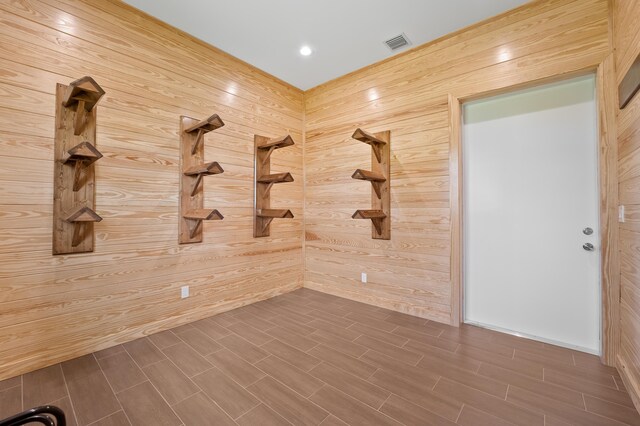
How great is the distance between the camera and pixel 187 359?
6.81 feet

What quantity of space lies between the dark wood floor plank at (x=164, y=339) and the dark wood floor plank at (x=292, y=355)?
2.55ft

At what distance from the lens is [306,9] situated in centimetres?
234

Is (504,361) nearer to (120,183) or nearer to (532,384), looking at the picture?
(532,384)

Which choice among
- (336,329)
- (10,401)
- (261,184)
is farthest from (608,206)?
(10,401)

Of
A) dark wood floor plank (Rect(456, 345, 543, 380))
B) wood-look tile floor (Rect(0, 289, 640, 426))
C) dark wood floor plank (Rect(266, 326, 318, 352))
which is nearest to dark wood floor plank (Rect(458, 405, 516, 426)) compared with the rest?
wood-look tile floor (Rect(0, 289, 640, 426))

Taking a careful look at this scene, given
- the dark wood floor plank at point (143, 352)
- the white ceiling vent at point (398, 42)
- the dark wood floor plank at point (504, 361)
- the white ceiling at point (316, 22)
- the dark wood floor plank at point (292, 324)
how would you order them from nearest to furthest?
the dark wood floor plank at point (504, 361) < the dark wood floor plank at point (143, 352) < the white ceiling at point (316, 22) < the dark wood floor plank at point (292, 324) < the white ceiling vent at point (398, 42)

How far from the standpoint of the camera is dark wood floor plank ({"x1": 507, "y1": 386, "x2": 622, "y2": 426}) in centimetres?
148

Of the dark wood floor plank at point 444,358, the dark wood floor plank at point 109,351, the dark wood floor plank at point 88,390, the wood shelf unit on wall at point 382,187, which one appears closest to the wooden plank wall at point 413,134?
the wood shelf unit on wall at point 382,187

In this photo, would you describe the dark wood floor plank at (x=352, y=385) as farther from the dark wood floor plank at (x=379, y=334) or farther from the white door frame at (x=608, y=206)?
the white door frame at (x=608, y=206)

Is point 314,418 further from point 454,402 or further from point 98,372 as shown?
point 98,372

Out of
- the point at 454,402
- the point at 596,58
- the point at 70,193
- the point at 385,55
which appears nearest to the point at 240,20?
the point at 385,55

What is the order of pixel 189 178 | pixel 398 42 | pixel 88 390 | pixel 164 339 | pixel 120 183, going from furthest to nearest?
pixel 398 42 < pixel 189 178 < pixel 164 339 < pixel 120 183 < pixel 88 390

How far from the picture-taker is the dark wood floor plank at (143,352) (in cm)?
206

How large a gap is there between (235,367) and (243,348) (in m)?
0.26
